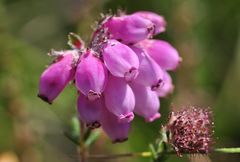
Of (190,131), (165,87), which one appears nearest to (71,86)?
(165,87)

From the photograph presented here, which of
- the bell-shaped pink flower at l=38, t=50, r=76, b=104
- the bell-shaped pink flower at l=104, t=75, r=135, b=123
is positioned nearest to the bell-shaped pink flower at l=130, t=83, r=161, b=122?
the bell-shaped pink flower at l=104, t=75, r=135, b=123

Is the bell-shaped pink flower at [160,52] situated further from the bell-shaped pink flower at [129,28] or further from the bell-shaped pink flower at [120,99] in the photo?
the bell-shaped pink flower at [120,99]

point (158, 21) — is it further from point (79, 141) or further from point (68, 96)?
point (68, 96)

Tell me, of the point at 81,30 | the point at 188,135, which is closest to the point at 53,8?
the point at 81,30

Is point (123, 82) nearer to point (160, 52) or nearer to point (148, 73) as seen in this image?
point (148, 73)

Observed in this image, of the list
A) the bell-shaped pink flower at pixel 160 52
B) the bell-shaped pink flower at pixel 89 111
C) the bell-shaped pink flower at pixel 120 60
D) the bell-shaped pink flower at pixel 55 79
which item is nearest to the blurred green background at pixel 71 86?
the bell-shaped pink flower at pixel 160 52

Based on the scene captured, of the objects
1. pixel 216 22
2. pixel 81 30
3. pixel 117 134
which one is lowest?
pixel 216 22
